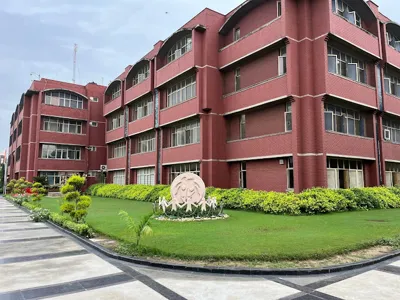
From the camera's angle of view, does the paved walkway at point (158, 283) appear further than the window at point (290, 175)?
No

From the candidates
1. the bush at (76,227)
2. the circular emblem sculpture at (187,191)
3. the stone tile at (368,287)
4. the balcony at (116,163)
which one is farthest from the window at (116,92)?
the stone tile at (368,287)

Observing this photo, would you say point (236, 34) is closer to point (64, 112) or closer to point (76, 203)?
point (76, 203)

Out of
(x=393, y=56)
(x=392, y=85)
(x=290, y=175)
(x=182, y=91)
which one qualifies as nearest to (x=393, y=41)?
(x=393, y=56)

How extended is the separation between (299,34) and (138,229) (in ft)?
46.8

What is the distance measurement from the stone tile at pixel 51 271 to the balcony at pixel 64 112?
106ft

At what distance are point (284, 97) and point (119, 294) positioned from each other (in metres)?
14.0

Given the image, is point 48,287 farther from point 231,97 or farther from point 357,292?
point 231,97

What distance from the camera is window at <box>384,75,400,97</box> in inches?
835

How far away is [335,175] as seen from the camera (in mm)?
17250

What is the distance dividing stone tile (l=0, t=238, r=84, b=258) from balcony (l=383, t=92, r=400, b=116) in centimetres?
1971

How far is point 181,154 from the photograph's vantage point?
905 inches

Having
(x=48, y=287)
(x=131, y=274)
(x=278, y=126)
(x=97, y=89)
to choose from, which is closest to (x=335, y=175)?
(x=278, y=126)

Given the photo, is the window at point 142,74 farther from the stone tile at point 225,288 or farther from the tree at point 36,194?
the stone tile at point 225,288

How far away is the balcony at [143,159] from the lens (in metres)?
26.9
